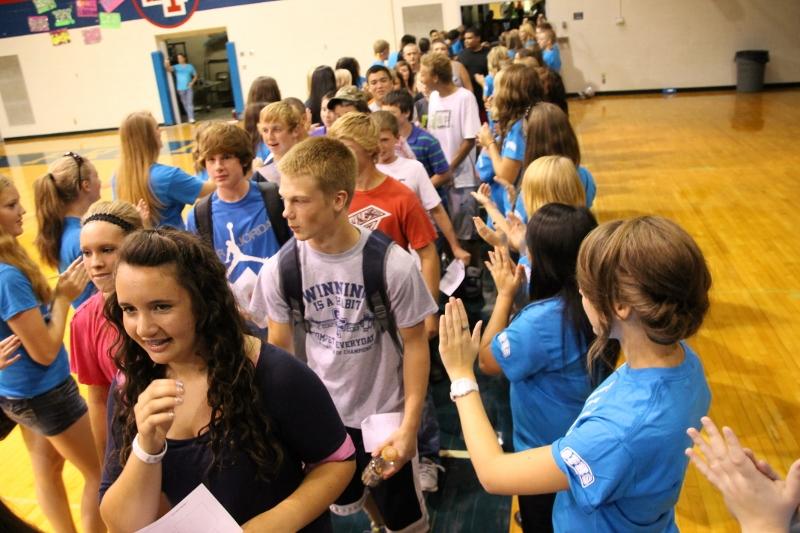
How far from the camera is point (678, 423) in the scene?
1449 millimetres

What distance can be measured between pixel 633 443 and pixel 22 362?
2.38 m

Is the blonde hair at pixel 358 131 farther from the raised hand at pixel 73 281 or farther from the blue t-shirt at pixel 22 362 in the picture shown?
the blue t-shirt at pixel 22 362

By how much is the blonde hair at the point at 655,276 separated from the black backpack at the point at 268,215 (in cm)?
191

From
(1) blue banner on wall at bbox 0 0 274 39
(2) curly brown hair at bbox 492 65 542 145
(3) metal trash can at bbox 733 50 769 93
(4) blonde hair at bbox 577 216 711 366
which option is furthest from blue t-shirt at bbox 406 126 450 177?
(1) blue banner on wall at bbox 0 0 274 39

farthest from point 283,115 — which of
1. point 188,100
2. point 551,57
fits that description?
point 188,100

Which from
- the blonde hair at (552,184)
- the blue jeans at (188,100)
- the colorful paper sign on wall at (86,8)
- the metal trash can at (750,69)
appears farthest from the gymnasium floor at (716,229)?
the colorful paper sign on wall at (86,8)

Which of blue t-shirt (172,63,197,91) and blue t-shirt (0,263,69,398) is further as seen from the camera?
blue t-shirt (172,63,197,91)

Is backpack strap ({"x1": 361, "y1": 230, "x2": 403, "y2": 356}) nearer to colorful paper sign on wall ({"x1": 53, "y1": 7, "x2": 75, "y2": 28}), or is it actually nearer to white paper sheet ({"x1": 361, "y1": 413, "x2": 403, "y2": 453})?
white paper sheet ({"x1": 361, "y1": 413, "x2": 403, "y2": 453})

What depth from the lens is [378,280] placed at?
2.26m

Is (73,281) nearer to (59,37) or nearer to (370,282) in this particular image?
(370,282)

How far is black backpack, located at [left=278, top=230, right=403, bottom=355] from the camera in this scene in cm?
226

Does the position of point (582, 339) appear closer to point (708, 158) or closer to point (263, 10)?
point (708, 158)

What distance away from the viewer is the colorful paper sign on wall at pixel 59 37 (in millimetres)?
17953

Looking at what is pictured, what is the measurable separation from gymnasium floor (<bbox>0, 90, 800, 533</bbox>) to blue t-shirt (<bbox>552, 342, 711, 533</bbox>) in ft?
4.76
